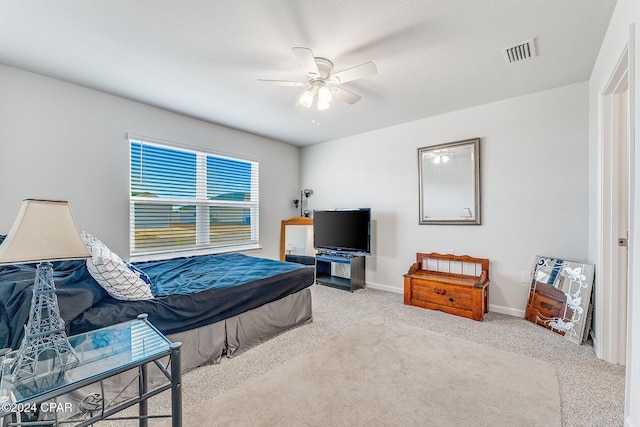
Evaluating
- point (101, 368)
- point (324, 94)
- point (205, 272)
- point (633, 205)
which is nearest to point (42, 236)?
point (101, 368)

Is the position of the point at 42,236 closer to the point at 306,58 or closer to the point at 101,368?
the point at 101,368

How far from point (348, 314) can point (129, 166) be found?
312 cm

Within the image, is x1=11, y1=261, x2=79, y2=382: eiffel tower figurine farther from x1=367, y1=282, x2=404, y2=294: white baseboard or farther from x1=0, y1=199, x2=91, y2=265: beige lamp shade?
x1=367, y1=282, x2=404, y2=294: white baseboard

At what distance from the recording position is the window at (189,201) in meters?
3.39

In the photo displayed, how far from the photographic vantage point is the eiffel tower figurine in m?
1.13

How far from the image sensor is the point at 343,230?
4.39 metres

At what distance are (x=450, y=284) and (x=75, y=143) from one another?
435 centimetres

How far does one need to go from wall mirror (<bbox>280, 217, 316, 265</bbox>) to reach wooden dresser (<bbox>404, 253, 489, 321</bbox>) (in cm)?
190

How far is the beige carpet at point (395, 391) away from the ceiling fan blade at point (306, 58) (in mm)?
2295

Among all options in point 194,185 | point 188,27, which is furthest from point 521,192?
point 194,185

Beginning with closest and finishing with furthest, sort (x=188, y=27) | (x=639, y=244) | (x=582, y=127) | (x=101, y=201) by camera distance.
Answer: (x=639, y=244) < (x=188, y=27) < (x=582, y=127) < (x=101, y=201)

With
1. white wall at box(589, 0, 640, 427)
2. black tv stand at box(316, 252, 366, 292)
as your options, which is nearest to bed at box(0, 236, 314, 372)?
black tv stand at box(316, 252, 366, 292)

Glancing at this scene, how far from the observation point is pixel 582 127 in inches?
110

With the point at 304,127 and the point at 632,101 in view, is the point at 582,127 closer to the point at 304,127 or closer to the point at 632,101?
the point at 632,101
